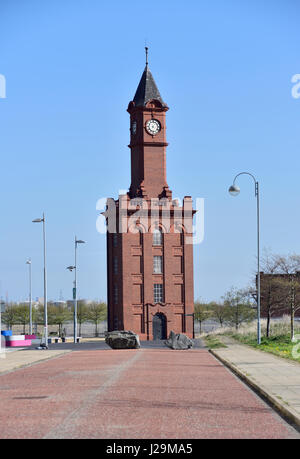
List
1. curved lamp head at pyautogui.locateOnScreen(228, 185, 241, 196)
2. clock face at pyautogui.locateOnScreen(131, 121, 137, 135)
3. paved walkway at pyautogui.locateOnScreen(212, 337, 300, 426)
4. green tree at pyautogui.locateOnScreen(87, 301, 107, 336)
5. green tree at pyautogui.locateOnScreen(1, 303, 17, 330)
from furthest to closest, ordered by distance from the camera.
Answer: green tree at pyautogui.locateOnScreen(1, 303, 17, 330), green tree at pyautogui.locateOnScreen(87, 301, 107, 336), clock face at pyautogui.locateOnScreen(131, 121, 137, 135), curved lamp head at pyautogui.locateOnScreen(228, 185, 241, 196), paved walkway at pyautogui.locateOnScreen(212, 337, 300, 426)

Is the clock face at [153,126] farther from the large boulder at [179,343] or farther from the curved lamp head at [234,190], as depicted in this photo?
the curved lamp head at [234,190]

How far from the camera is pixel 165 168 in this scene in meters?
77.8

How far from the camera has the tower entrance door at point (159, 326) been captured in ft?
244

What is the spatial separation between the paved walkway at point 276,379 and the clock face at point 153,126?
155 ft

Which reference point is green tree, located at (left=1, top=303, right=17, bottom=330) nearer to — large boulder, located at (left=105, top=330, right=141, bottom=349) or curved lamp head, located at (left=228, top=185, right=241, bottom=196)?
large boulder, located at (left=105, top=330, right=141, bottom=349)

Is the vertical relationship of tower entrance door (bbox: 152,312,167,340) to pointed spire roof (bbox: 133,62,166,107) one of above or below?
below

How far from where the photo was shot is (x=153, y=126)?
77812 millimetres

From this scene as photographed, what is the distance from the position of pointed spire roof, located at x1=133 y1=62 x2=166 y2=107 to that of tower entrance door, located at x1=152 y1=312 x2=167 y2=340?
2203 centimetres

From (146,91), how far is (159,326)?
24.6 metres

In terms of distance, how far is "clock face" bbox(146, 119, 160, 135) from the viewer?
77.6 m

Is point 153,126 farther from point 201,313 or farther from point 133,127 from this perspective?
point 201,313

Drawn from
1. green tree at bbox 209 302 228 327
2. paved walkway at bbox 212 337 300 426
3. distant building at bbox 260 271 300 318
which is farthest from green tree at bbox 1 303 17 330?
paved walkway at bbox 212 337 300 426

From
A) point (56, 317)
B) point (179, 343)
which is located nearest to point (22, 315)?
point (56, 317)
